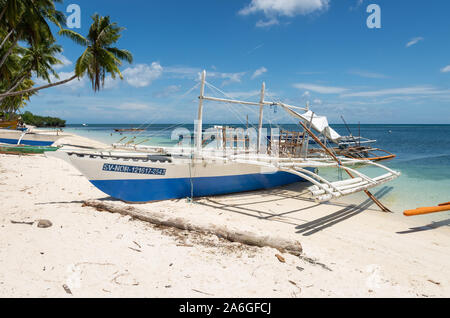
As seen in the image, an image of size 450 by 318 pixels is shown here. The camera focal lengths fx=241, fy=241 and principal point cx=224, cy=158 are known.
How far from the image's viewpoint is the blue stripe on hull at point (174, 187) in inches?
289

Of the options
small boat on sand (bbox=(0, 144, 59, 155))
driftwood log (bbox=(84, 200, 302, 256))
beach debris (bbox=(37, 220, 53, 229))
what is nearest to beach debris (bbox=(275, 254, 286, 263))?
driftwood log (bbox=(84, 200, 302, 256))

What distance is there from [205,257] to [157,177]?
4.02m

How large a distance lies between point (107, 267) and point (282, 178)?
880 cm

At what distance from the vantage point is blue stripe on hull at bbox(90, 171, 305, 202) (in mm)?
7332

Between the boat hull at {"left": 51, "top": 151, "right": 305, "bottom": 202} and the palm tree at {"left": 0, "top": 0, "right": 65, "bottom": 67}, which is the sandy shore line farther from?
the palm tree at {"left": 0, "top": 0, "right": 65, "bottom": 67}

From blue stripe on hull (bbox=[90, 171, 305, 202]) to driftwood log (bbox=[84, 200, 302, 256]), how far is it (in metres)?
1.10

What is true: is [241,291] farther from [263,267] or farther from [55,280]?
[55,280]

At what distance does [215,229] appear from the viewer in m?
4.95

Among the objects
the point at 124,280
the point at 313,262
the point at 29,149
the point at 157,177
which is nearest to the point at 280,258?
the point at 313,262

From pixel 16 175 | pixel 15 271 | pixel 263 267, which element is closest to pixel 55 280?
pixel 15 271

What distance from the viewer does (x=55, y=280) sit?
328 centimetres

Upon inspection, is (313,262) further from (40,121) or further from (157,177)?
(40,121)

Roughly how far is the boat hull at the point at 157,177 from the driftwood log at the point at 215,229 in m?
1.14
